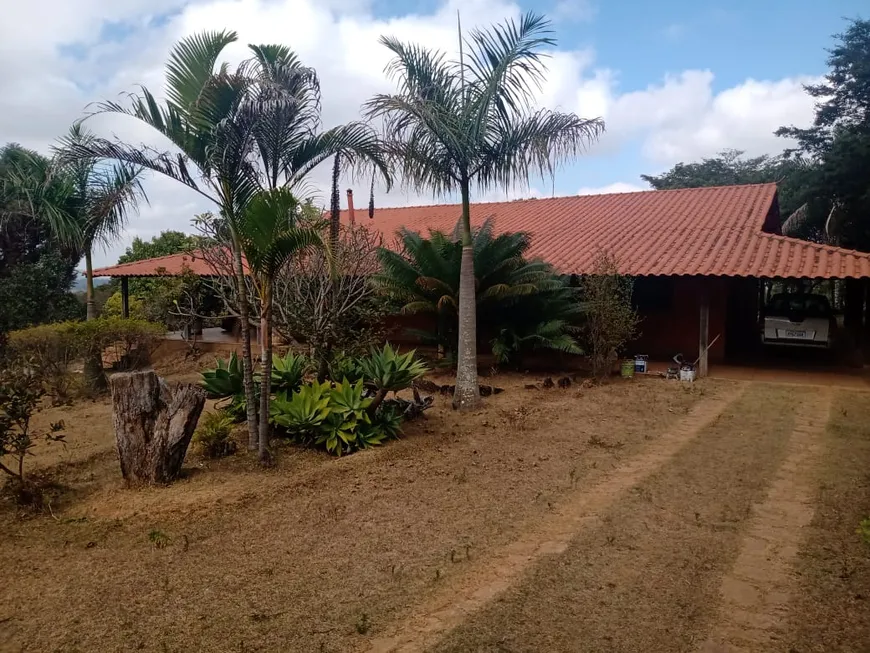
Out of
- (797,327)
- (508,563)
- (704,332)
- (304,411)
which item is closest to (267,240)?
(304,411)

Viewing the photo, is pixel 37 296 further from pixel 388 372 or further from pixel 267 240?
pixel 267 240

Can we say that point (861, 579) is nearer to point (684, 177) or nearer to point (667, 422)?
point (667, 422)

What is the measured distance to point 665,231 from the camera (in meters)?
14.4

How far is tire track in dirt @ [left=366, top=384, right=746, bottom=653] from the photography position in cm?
337

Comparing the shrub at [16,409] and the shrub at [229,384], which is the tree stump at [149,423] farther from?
the shrub at [229,384]

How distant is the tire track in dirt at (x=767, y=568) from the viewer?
3387mm

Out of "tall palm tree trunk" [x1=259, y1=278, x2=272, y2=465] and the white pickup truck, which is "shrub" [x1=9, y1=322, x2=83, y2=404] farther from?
the white pickup truck

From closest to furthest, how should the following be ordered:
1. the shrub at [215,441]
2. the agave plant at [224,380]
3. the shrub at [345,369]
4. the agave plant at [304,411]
Answer: the shrub at [215,441] → the agave plant at [304,411] → the agave plant at [224,380] → the shrub at [345,369]

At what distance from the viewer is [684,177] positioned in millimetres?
34875

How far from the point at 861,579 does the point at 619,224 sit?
40.8 ft

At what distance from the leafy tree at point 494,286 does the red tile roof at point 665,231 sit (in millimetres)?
1056

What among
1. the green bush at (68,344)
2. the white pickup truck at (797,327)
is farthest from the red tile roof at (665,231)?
the green bush at (68,344)

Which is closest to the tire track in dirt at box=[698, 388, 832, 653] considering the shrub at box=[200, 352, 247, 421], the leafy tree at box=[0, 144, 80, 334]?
the shrub at box=[200, 352, 247, 421]

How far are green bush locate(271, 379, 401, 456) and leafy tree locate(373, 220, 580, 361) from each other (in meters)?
4.59
